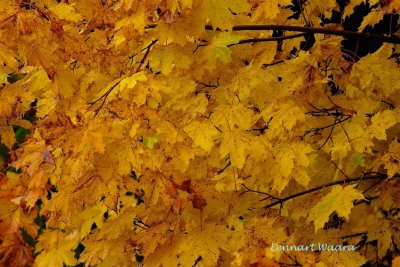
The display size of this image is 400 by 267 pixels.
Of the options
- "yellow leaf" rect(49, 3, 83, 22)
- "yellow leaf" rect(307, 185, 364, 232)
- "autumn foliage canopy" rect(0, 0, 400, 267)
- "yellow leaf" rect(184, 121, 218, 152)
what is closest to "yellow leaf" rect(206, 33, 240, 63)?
"autumn foliage canopy" rect(0, 0, 400, 267)

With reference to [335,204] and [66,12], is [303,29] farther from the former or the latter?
[66,12]

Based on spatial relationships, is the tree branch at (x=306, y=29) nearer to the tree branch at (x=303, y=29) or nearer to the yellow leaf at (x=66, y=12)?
the tree branch at (x=303, y=29)

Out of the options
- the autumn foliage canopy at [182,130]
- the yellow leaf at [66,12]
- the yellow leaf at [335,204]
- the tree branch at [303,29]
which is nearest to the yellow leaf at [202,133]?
the autumn foliage canopy at [182,130]

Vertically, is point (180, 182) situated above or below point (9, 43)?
below

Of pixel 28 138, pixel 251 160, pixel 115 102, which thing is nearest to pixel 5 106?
pixel 28 138

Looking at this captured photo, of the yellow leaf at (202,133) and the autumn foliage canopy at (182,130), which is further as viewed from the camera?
the yellow leaf at (202,133)

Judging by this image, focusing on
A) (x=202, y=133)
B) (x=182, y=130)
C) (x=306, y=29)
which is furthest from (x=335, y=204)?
(x=306, y=29)

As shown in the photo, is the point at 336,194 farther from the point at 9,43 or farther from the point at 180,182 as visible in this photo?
the point at 9,43

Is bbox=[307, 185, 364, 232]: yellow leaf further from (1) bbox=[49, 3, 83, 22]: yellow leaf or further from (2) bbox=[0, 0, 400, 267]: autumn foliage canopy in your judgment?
(1) bbox=[49, 3, 83, 22]: yellow leaf
